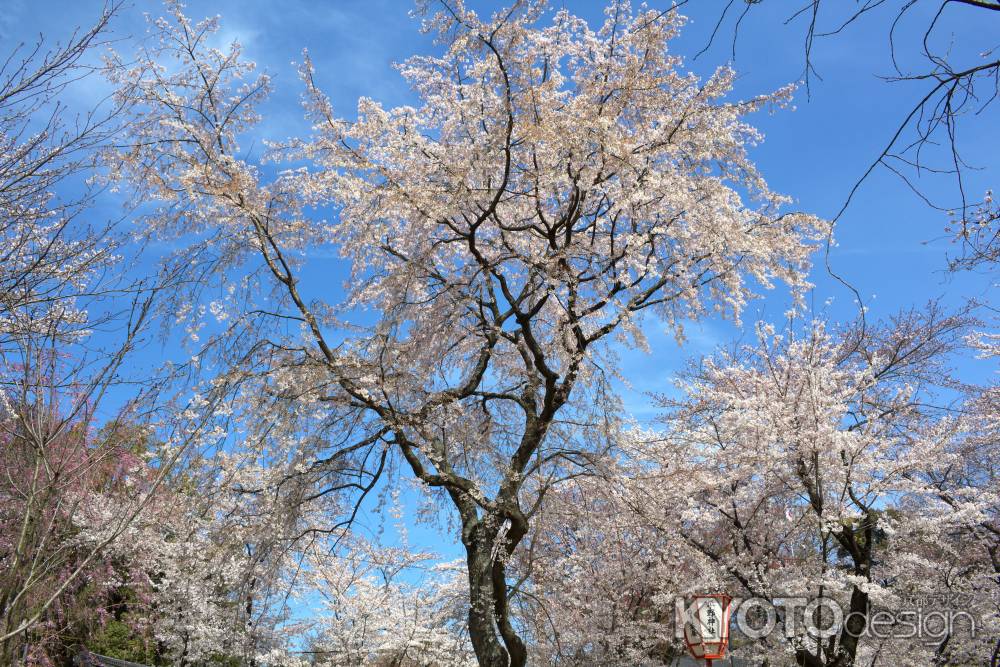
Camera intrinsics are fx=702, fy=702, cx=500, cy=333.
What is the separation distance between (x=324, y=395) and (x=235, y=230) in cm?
232

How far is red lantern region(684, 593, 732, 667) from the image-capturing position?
7.94 metres

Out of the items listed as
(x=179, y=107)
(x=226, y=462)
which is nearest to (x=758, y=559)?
(x=226, y=462)

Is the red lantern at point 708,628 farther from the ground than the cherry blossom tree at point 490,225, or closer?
closer

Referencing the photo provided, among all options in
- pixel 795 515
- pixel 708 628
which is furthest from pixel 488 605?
pixel 795 515

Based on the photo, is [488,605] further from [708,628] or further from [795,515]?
[795,515]

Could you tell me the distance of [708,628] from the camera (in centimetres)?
802

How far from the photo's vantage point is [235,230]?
8.66m

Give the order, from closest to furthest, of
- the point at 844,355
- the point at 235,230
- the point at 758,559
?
1. the point at 235,230
2. the point at 758,559
3. the point at 844,355

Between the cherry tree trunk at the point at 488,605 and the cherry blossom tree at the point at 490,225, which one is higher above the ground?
the cherry blossom tree at the point at 490,225

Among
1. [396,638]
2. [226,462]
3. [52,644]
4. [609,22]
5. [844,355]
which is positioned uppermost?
[609,22]

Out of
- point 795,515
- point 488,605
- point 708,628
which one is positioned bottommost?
point 488,605

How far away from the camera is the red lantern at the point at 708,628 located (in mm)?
7938

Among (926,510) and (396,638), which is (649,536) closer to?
(926,510)

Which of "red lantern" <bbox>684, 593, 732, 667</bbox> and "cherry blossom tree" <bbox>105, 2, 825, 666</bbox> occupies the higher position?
"cherry blossom tree" <bbox>105, 2, 825, 666</bbox>
